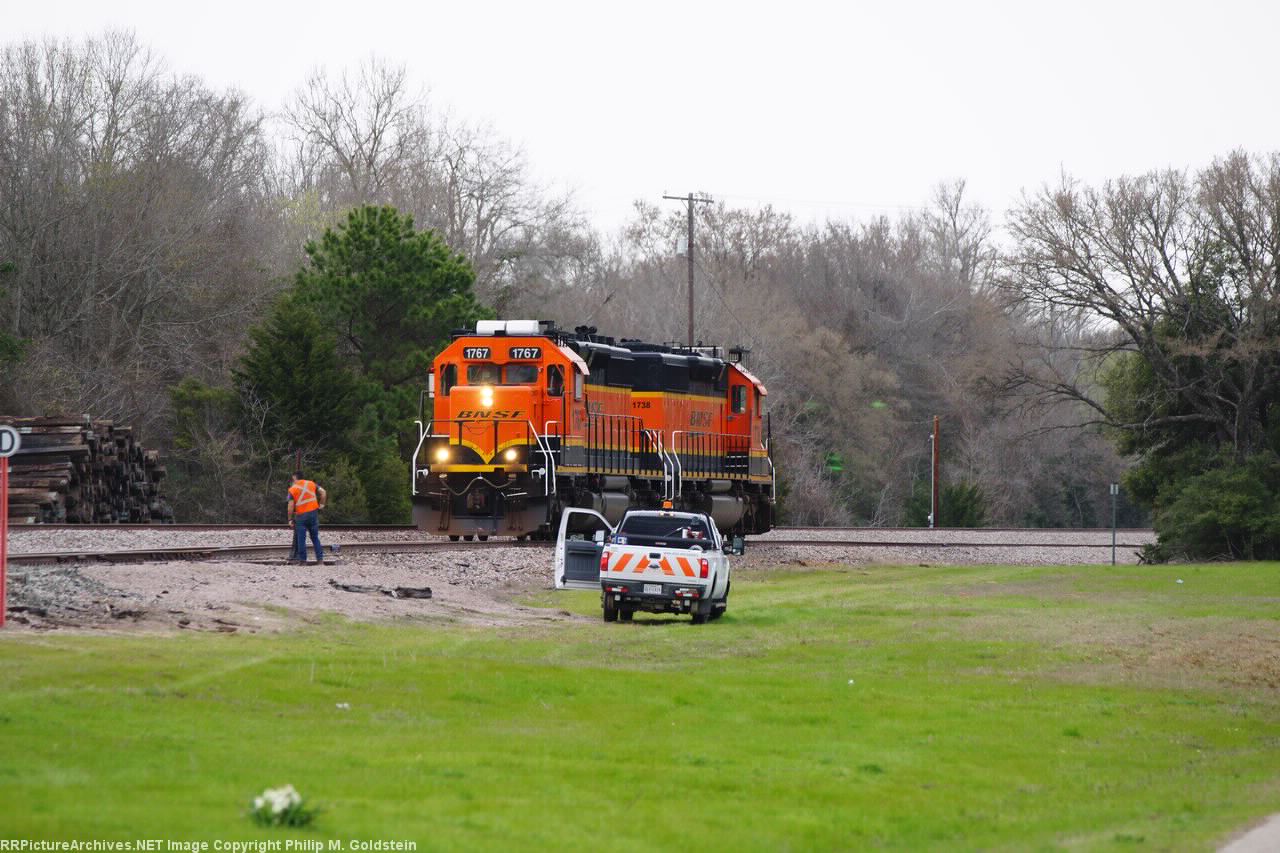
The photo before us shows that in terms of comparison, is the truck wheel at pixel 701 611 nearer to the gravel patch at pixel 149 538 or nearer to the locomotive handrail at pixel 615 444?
the gravel patch at pixel 149 538

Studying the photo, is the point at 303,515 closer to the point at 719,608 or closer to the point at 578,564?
the point at 578,564

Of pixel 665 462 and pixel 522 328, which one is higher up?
pixel 522 328

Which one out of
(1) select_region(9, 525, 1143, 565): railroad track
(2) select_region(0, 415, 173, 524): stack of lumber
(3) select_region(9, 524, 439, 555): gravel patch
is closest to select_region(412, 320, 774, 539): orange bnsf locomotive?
(1) select_region(9, 525, 1143, 565): railroad track

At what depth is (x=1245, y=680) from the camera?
19.6m

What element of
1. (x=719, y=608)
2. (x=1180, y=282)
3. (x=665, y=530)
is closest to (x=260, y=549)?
(x=665, y=530)

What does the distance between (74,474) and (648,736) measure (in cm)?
2640

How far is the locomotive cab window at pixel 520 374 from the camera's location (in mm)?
34281

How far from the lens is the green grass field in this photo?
33.1ft

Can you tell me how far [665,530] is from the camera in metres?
24.1

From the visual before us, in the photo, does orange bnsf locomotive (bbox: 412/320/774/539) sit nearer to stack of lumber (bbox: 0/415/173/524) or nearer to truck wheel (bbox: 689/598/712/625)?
stack of lumber (bbox: 0/415/173/524)

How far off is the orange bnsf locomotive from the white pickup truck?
30.2ft

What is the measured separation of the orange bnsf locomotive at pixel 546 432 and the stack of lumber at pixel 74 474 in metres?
7.73

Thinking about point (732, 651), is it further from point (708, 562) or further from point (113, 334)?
point (113, 334)

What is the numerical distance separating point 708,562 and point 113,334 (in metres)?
35.8
